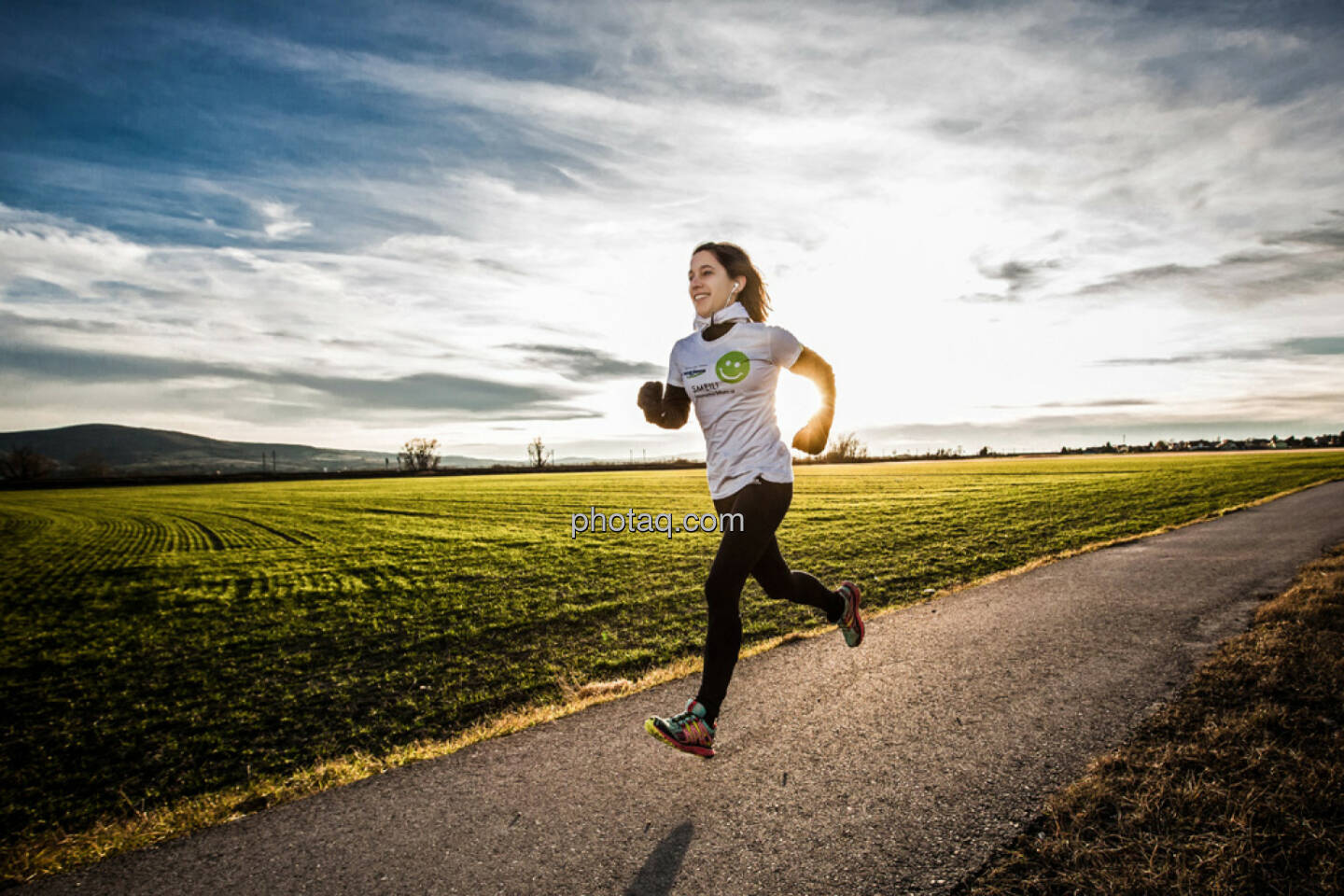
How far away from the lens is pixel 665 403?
362 centimetres

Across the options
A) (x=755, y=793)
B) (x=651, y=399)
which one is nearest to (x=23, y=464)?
(x=651, y=399)

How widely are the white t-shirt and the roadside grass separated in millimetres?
1882

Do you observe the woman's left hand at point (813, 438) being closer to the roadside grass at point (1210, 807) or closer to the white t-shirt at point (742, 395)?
the white t-shirt at point (742, 395)

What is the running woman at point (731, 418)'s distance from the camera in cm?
328

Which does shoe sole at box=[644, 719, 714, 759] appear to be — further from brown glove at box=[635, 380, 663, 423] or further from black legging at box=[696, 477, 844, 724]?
brown glove at box=[635, 380, 663, 423]

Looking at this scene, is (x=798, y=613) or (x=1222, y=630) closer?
(x=1222, y=630)

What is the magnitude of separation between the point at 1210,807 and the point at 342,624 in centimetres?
872

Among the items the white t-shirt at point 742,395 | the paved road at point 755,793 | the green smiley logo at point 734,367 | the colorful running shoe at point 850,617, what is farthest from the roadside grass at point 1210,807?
the green smiley logo at point 734,367

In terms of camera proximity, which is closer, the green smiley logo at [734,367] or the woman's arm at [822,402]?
the green smiley logo at [734,367]

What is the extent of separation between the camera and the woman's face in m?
3.47

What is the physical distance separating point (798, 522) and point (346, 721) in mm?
14450

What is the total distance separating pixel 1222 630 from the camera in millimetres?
5199

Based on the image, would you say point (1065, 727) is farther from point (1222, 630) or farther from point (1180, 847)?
point (1222, 630)

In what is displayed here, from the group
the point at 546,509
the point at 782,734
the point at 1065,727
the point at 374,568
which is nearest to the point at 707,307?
the point at 782,734
